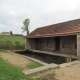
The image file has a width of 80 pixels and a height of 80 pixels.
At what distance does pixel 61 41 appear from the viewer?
16.8 meters

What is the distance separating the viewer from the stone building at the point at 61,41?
42.4 ft

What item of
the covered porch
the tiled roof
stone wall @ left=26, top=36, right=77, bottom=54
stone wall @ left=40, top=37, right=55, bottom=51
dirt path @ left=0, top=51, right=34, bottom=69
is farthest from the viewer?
stone wall @ left=40, top=37, right=55, bottom=51

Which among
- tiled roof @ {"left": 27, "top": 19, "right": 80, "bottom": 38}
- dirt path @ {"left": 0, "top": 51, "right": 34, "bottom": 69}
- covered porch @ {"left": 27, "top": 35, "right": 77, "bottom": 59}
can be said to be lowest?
dirt path @ {"left": 0, "top": 51, "right": 34, "bottom": 69}

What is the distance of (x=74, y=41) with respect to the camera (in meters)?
14.7

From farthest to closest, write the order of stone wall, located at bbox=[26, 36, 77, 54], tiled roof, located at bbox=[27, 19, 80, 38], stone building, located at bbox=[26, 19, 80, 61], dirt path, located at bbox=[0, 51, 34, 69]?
1. stone wall, located at bbox=[26, 36, 77, 54]
2. tiled roof, located at bbox=[27, 19, 80, 38]
3. stone building, located at bbox=[26, 19, 80, 61]
4. dirt path, located at bbox=[0, 51, 34, 69]

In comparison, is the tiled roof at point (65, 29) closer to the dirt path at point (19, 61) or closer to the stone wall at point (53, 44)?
the stone wall at point (53, 44)

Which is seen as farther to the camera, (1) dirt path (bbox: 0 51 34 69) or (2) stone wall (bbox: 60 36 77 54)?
(2) stone wall (bbox: 60 36 77 54)

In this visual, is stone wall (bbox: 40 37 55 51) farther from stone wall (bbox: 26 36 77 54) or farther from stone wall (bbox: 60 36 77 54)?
stone wall (bbox: 60 36 77 54)

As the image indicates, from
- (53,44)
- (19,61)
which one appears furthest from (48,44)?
(19,61)

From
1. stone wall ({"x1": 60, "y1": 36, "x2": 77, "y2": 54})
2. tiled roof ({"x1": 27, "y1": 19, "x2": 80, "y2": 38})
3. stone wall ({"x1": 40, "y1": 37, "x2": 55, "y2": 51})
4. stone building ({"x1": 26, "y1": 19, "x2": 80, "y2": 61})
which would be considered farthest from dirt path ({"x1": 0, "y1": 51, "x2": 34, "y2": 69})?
stone wall ({"x1": 40, "y1": 37, "x2": 55, "y2": 51})

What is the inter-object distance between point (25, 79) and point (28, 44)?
678 inches

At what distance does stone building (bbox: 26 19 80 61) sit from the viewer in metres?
12.9

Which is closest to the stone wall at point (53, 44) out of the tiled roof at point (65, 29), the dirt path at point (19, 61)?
the tiled roof at point (65, 29)

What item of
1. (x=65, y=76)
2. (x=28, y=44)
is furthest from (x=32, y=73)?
(x=28, y=44)
